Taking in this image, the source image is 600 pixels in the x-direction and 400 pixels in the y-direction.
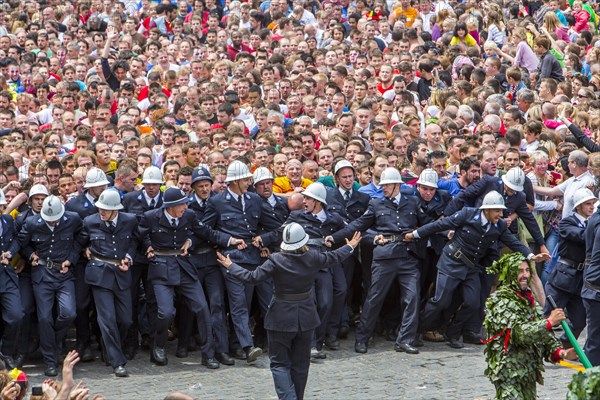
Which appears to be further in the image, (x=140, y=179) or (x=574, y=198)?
(x=140, y=179)

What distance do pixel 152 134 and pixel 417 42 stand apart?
738 centimetres

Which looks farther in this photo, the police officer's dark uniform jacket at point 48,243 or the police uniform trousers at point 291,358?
the police officer's dark uniform jacket at point 48,243

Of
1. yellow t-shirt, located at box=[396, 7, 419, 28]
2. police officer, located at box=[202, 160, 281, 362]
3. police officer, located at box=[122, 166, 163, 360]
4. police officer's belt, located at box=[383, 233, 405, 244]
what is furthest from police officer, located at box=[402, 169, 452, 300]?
yellow t-shirt, located at box=[396, 7, 419, 28]

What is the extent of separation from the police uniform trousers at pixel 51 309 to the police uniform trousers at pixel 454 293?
4.06m

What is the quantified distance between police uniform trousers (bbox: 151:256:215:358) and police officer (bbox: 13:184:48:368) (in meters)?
1.35

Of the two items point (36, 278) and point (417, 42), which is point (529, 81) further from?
point (36, 278)

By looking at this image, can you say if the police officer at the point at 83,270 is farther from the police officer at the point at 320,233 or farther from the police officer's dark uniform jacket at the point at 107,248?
the police officer at the point at 320,233

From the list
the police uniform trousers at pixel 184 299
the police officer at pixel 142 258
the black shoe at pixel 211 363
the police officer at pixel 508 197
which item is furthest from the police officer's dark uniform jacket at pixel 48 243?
the police officer at pixel 508 197

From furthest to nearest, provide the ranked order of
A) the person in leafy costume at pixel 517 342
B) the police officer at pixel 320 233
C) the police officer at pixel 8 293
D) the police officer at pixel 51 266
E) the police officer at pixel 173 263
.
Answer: the police officer at pixel 320 233, the police officer at pixel 173 263, the police officer at pixel 51 266, the police officer at pixel 8 293, the person in leafy costume at pixel 517 342

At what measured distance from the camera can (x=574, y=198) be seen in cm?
1424

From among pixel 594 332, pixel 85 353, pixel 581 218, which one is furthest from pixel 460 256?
pixel 85 353

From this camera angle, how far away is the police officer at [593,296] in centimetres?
1302

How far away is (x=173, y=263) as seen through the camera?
13.9 meters

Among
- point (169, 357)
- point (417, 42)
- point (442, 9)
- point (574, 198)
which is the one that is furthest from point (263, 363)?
point (442, 9)
